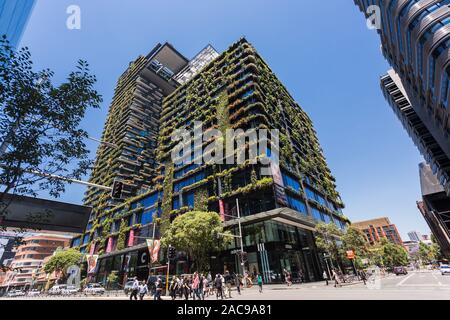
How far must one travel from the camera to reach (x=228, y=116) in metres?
43.9

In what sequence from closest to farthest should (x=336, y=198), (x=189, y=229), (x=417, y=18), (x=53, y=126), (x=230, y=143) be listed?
(x=53, y=126), (x=189, y=229), (x=417, y=18), (x=230, y=143), (x=336, y=198)

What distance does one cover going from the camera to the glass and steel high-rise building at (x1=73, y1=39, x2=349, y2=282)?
31891mm

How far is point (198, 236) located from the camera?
90.0 feet

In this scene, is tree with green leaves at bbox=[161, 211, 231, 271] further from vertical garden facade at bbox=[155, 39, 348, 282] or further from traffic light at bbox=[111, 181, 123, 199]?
traffic light at bbox=[111, 181, 123, 199]

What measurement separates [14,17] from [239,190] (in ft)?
94.2

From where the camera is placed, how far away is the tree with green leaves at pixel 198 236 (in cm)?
2756

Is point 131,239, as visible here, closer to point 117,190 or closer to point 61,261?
point 61,261

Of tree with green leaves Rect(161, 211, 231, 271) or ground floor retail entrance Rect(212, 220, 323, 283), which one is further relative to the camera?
ground floor retail entrance Rect(212, 220, 323, 283)

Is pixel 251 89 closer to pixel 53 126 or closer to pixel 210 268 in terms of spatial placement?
pixel 210 268

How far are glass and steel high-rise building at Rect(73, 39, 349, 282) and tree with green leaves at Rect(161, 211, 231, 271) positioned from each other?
3.39m

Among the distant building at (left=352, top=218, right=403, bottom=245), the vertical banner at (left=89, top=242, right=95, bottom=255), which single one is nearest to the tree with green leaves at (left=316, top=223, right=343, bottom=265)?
the vertical banner at (left=89, top=242, right=95, bottom=255)

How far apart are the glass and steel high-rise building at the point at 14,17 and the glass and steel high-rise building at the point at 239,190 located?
26.5 m
